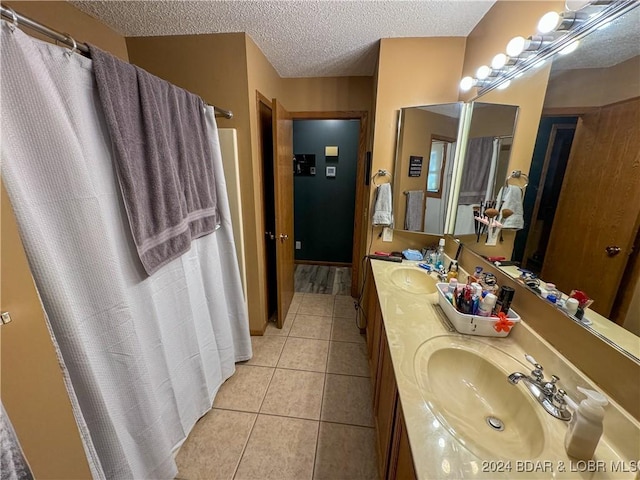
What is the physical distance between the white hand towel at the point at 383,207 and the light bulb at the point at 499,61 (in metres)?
0.92

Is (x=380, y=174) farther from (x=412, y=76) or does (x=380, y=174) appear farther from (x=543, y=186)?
(x=543, y=186)

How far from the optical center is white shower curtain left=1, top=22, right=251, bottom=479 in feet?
2.16

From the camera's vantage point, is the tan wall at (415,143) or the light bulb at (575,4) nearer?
the light bulb at (575,4)

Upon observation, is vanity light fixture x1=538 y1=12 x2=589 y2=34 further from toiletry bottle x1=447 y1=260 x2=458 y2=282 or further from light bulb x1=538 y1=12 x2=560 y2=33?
toiletry bottle x1=447 y1=260 x2=458 y2=282

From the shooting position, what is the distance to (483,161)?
1.48 m

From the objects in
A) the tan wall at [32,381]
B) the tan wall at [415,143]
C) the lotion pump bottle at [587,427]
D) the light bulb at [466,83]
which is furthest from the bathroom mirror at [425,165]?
the tan wall at [32,381]

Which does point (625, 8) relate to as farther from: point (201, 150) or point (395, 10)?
point (201, 150)

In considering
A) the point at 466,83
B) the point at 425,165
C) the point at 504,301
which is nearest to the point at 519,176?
the point at 504,301

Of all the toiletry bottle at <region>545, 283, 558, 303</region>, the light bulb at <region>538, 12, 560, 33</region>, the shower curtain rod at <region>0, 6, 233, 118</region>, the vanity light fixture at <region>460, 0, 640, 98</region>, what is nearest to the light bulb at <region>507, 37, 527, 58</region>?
the vanity light fixture at <region>460, 0, 640, 98</region>

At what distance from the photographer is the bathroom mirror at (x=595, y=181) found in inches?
26.8

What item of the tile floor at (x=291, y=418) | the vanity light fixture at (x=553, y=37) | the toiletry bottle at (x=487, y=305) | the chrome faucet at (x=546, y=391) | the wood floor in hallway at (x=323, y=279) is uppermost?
the vanity light fixture at (x=553, y=37)

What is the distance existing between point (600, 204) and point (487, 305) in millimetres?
524

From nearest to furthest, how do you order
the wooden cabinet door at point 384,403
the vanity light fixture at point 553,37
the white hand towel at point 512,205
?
the vanity light fixture at point 553,37 < the wooden cabinet door at point 384,403 < the white hand towel at point 512,205

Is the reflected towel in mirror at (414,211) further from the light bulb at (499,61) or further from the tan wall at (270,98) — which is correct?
the tan wall at (270,98)
